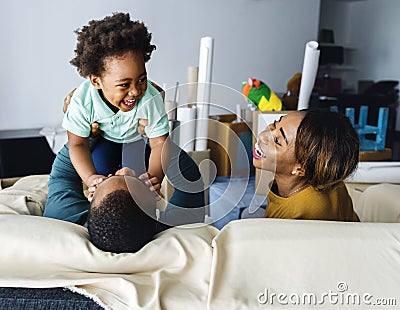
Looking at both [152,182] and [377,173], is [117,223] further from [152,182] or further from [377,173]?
[377,173]

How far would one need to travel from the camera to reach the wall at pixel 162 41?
243 centimetres

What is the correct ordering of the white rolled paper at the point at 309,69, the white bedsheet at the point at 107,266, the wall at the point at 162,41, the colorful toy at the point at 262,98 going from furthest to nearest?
1. the wall at the point at 162,41
2. the colorful toy at the point at 262,98
3. the white rolled paper at the point at 309,69
4. the white bedsheet at the point at 107,266

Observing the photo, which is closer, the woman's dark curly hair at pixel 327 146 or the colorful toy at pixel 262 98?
the woman's dark curly hair at pixel 327 146

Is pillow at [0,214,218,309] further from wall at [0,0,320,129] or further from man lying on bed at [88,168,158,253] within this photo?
wall at [0,0,320,129]

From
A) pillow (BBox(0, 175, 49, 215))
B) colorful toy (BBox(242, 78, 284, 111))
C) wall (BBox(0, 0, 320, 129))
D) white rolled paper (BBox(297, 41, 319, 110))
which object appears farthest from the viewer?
wall (BBox(0, 0, 320, 129))

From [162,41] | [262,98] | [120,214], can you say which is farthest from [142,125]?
[162,41]

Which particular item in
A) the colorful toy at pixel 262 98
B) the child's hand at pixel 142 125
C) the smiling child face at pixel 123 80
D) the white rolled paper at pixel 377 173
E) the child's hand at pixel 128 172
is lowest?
the white rolled paper at pixel 377 173

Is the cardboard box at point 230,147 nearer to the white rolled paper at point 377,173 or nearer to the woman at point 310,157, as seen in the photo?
the woman at point 310,157

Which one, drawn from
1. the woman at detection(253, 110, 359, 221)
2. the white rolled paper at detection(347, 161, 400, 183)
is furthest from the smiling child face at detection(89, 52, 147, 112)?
the white rolled paper at detection(347, 161, 400, 183)

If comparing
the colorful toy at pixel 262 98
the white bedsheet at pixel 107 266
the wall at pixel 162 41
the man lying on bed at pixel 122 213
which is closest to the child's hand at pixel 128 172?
the man lying on bed at pixel 122 213

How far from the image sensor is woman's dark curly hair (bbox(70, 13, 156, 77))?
708 millimetres

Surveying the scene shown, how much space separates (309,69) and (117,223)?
861mm

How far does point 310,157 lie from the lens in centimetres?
87

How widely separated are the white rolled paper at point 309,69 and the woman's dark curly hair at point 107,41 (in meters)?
0.72
